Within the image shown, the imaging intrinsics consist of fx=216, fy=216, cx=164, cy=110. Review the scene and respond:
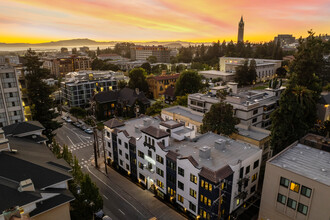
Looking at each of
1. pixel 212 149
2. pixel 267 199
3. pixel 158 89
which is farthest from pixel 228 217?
pixel 158 89

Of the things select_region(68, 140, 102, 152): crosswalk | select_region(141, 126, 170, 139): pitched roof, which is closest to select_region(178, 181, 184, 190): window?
select_region(141, 126, 170, 139): pitched roof

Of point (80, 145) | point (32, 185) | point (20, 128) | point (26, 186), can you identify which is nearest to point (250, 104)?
point (80, 145)

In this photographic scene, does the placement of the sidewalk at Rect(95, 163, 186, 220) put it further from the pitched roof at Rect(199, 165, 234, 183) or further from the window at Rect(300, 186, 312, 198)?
the window at Rect(300, 186, 312, 198)

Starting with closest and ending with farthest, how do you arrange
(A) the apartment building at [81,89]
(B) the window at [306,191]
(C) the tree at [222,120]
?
(B) the window at [306,191] → (C) the tree at [222,120] → (A) the apartment building at [81,89]

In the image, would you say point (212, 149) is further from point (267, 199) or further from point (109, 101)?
point (109, 101)

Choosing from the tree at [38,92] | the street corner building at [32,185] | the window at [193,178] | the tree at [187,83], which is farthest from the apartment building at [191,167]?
the tree at [187,83]

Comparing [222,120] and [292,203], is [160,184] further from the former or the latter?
[292,203]

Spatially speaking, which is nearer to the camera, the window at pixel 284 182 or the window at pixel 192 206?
the window at pixel 284 182

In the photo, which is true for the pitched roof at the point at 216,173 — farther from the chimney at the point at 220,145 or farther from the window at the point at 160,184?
the window at the point at 160,184
